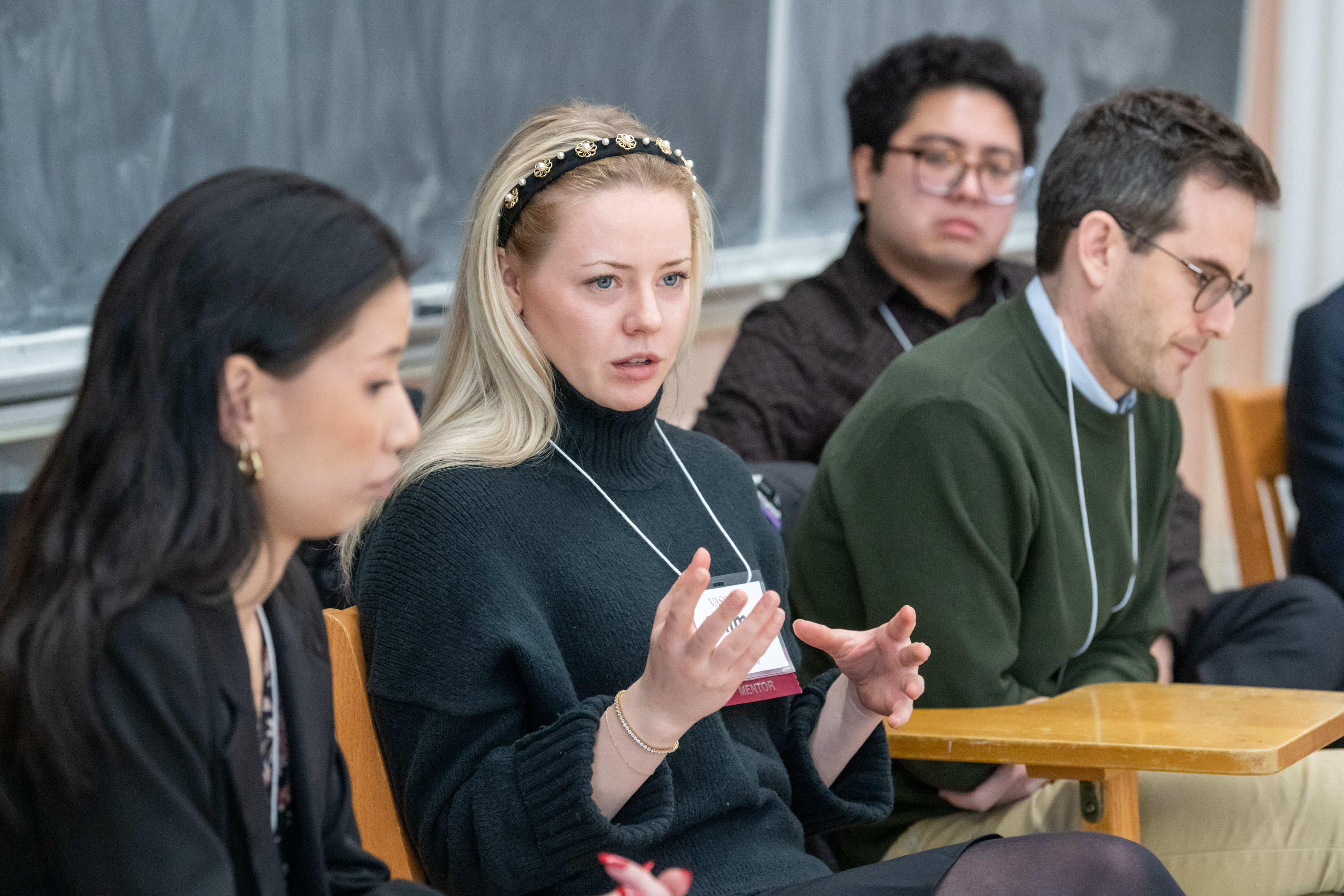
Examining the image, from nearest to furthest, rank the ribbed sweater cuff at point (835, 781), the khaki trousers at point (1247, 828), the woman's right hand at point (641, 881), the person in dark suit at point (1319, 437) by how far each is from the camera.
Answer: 1. the woman's right hand at point (641, 881)
2. the ribbed sweater cuff at point (835, 781)
3. the khaki trousers at point (1247, 828)
4. the person in dark suit at point (1319, 437)

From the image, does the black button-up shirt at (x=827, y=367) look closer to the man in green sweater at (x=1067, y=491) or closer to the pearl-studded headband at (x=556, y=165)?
the man in green sweater at (x=1067, y=491)

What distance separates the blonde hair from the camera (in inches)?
57.4

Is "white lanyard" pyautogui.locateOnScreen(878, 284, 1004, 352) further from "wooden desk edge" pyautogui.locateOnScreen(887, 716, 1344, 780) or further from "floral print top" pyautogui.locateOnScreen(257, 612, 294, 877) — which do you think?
"floral print top" pyautogui.locateOnScreen(257, 612, 294, 877)

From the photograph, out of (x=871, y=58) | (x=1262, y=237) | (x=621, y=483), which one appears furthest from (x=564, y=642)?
(x=1262, y=237)

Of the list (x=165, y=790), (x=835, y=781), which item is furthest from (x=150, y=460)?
(x=835, y=781)

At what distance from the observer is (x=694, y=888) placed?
4.59ft

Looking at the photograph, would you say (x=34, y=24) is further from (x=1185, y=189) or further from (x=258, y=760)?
(x=1185, y=189)

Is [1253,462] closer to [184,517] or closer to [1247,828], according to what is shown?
[1247,828]

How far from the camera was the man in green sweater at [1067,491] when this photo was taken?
177 cm

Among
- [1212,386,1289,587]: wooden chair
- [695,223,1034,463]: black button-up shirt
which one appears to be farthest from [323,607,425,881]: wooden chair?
[1212,386,1289,587]: wooden chair

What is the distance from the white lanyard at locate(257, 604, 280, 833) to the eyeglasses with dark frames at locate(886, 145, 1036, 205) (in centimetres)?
204

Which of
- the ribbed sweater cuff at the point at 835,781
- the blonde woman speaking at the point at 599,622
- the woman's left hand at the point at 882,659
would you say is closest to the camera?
the blonde woman speaking at the point at 599,622

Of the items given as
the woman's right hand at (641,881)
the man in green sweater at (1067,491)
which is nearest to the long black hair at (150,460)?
the woman's right hand at (641,881)

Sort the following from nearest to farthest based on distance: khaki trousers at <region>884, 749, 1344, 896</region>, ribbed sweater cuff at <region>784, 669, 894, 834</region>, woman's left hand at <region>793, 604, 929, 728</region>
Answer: woman's left hand at <region>793, 604, 929, 728</region> → ribbed sweater cuff at <region>784, 669, 894, 834</region> → khaki trousers at <region>884, 749, 1344, 896</region>
